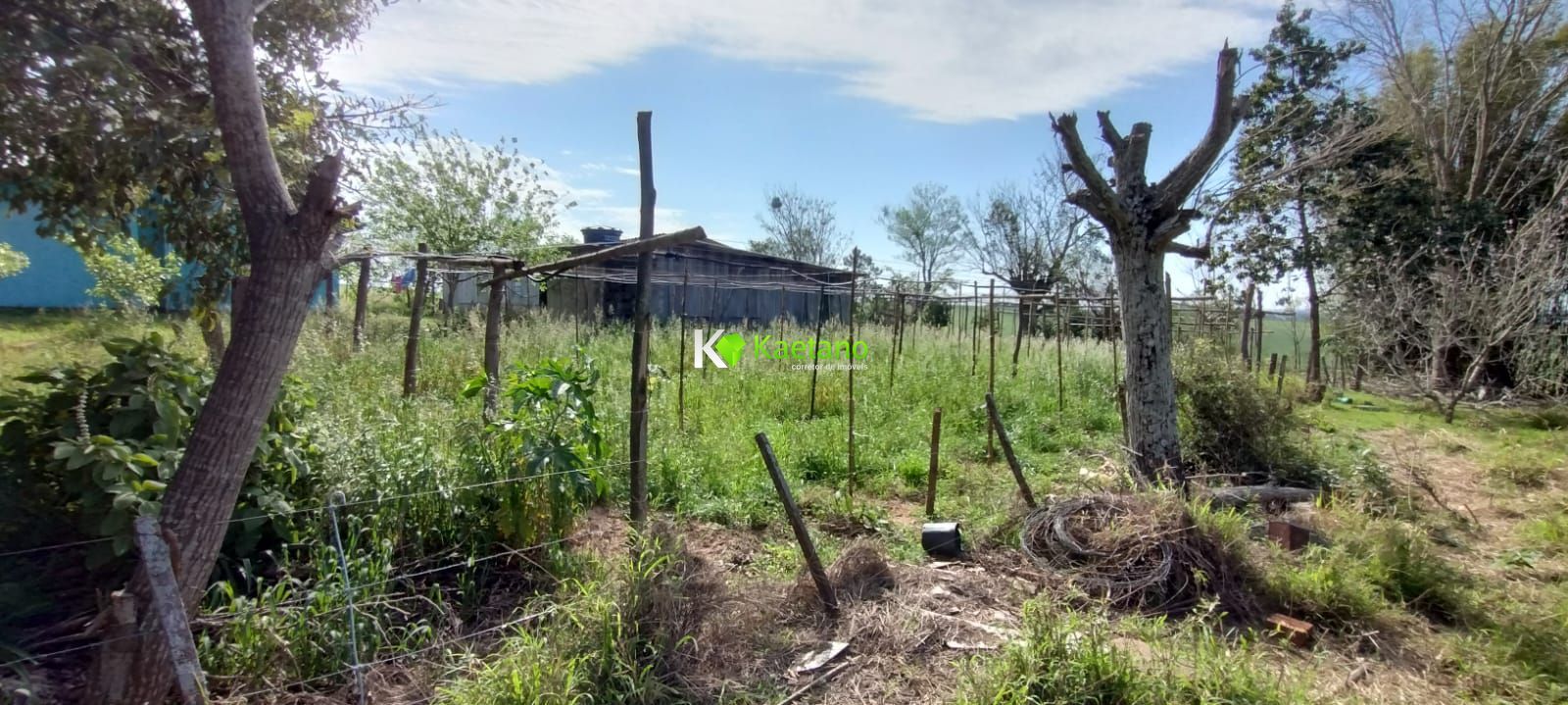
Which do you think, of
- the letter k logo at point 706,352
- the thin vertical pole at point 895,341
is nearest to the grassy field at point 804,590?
the thin vertical pole at point 895,341

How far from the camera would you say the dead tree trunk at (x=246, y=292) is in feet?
6.63

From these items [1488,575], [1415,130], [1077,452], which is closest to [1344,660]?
[1488,575]

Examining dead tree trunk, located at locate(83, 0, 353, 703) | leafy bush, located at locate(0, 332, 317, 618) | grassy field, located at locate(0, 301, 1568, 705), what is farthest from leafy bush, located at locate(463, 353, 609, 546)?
dead tree trunk, located at locate(83, 0, 353, 703)

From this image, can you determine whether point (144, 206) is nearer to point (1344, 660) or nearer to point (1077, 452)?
point (1344, 660)

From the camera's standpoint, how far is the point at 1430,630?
3307mm

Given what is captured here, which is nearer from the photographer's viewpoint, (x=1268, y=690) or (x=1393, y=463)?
(x=1268, y=690)

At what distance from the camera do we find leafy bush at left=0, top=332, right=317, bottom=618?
221 cm

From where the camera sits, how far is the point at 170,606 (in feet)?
6.25

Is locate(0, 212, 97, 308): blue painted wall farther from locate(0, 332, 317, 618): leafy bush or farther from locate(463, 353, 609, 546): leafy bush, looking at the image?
locate(463, 353, 609, 546): leafy bush

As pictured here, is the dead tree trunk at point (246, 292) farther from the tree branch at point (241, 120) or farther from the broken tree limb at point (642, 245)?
the broken tree limb at point (642, 245)

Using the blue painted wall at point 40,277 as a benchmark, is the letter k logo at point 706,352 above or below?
below

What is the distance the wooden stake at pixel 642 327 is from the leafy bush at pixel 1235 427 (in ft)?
16.1

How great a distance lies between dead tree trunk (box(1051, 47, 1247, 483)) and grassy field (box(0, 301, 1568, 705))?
52cm

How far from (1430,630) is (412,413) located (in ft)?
18.3
